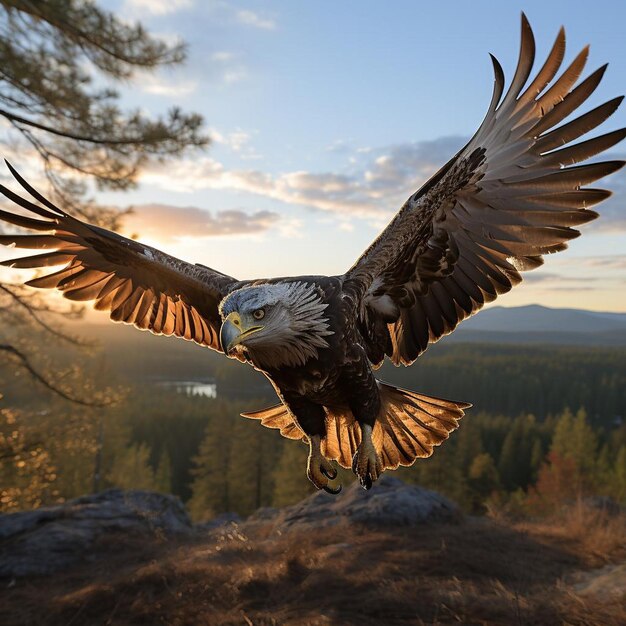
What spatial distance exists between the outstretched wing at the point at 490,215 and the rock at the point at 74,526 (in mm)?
7221

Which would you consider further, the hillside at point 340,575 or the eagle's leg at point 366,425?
the hillside at point 340,575

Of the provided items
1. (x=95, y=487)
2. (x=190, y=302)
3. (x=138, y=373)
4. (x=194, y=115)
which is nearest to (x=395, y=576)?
(x=190, y=302)

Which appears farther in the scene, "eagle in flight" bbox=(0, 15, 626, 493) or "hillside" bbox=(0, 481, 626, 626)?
"hillside" bbox=(0, 481, 626, 626)

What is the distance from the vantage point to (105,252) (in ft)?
12.0

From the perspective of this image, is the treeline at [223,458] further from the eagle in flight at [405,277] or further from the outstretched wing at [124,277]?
the eagle in flight at [405,277]

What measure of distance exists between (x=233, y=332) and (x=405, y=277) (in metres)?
1.34

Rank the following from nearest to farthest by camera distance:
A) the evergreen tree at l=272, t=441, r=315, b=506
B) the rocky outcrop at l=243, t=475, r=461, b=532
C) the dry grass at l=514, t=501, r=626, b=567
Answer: the dry grass at l=514, t=501, r=626, b=567, the rocky outcrop at l=243, t=475, r=461, b=532, the evergreen tree at l=272, t=441, r=315, b=506

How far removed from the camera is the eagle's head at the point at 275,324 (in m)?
2.23

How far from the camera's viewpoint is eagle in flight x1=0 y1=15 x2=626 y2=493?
8.04 feet

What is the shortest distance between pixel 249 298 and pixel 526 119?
1.90 metres

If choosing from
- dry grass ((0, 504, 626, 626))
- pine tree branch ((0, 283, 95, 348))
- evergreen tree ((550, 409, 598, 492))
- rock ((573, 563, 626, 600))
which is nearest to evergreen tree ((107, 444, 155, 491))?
pine tree branch ((0, 283, 95, 348))

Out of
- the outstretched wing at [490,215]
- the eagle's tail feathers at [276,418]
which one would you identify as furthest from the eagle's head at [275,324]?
the eagle's tail feathers at [276,418]

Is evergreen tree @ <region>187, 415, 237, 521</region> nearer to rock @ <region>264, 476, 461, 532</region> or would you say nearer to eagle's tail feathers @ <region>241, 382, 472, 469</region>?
rock @ <region>264, 476, 461, 532</region>

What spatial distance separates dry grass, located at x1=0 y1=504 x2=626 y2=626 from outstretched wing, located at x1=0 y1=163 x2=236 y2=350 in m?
2.90
